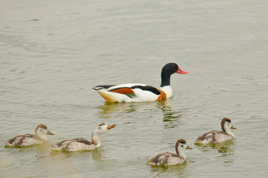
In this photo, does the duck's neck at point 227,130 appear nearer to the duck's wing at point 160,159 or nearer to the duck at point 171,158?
the duck at point 171,158

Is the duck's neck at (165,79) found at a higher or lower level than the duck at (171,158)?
higher

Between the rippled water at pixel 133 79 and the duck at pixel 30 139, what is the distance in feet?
0.52

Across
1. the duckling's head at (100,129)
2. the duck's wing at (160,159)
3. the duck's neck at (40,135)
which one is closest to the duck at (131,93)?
the duck's neck at (40,135)

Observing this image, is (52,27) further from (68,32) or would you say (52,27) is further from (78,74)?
(78,74)

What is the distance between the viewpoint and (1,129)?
48.7ft

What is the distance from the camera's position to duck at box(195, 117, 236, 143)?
1298 cm

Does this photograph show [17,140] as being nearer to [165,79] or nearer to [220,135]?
[220,135]

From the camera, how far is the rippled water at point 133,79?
12.3m

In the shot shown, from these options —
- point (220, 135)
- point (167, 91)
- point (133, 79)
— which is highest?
point (133, 79)

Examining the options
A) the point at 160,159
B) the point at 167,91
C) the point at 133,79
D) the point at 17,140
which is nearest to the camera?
the point at 160,159

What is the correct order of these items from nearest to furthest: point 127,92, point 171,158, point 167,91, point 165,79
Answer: point 171,158 < point 127,92 < point 167,91 < point 165,79

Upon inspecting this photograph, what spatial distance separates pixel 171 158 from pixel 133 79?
841 centimetres

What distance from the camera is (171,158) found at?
11750 mm

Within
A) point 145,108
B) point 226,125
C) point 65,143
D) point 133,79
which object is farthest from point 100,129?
point 133,79
